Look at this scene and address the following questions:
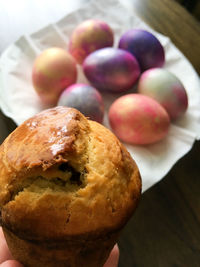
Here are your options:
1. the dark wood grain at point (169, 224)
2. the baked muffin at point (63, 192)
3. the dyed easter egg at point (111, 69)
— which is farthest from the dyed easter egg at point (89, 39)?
the baked muffin at point (63, 192)

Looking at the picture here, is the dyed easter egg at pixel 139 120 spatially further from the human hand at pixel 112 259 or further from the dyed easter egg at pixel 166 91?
the human hand at pixel 112 259

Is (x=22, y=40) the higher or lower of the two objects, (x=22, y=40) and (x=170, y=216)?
the higher

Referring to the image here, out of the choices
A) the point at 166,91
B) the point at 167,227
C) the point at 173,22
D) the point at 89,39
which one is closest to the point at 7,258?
the point at 167,227

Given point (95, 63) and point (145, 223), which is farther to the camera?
point (95, 63)

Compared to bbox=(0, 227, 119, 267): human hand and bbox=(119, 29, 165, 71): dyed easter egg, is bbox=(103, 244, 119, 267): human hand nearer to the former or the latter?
bbox=(0, 227, 119, 267): human hand

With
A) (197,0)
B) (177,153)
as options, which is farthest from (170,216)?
(197,0)

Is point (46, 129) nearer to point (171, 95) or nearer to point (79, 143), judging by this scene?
point (79, 143)

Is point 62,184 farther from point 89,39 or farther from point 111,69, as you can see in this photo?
point 89,39

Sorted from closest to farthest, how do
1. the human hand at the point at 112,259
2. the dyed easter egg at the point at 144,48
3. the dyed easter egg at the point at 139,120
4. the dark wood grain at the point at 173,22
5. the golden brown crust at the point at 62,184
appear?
the golden brown crust at the point at 62,184
the human hand at the point at 112,259
the dyed easter egg at the point at 139,120
the dyed easter egg at the point at 144,48
the dark wood grain at the point at 173,22
